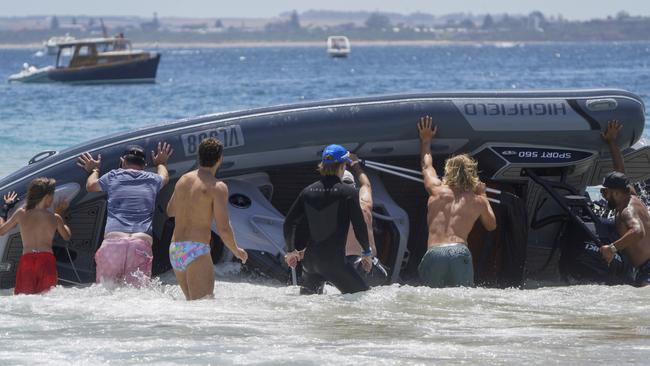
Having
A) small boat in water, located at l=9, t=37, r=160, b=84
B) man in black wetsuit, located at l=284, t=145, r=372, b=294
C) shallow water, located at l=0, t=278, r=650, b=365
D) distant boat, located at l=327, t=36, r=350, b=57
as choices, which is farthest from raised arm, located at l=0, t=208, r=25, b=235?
distant boat, located at l=327, t=36, r=350, b=57

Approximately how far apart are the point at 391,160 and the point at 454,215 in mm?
1392

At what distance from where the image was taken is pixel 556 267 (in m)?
10.1

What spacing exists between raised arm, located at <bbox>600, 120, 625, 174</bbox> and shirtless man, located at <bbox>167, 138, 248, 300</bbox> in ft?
10.4

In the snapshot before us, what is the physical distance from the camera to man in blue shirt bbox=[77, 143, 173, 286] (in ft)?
27.6

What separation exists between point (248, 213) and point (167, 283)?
784 mm

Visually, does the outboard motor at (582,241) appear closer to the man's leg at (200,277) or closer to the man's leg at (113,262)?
the man's leg at (200,277)

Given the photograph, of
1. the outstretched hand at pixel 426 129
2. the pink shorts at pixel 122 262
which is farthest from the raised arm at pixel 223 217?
the outstretched hand at pixel 426 129

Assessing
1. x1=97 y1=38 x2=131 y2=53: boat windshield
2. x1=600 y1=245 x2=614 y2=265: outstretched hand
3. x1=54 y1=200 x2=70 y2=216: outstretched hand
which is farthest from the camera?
x1=97 y1=38 x2=131 y2=53: boat windshield

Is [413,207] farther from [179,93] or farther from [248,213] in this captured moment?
[179,93]

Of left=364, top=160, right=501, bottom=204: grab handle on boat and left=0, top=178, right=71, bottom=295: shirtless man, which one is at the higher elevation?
left=364, top=160, right=501, bottom=204: grab handle on boat

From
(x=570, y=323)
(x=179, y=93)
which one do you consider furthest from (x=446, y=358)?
(x=179, y=93)

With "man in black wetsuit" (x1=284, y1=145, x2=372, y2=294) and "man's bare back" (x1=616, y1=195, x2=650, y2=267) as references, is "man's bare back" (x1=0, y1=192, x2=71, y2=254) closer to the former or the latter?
"man in black wetsuit" (x1=284, y1=145, x2=372, y2=294)

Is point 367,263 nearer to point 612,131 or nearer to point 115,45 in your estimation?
point 612,131

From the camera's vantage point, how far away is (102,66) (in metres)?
50.1
